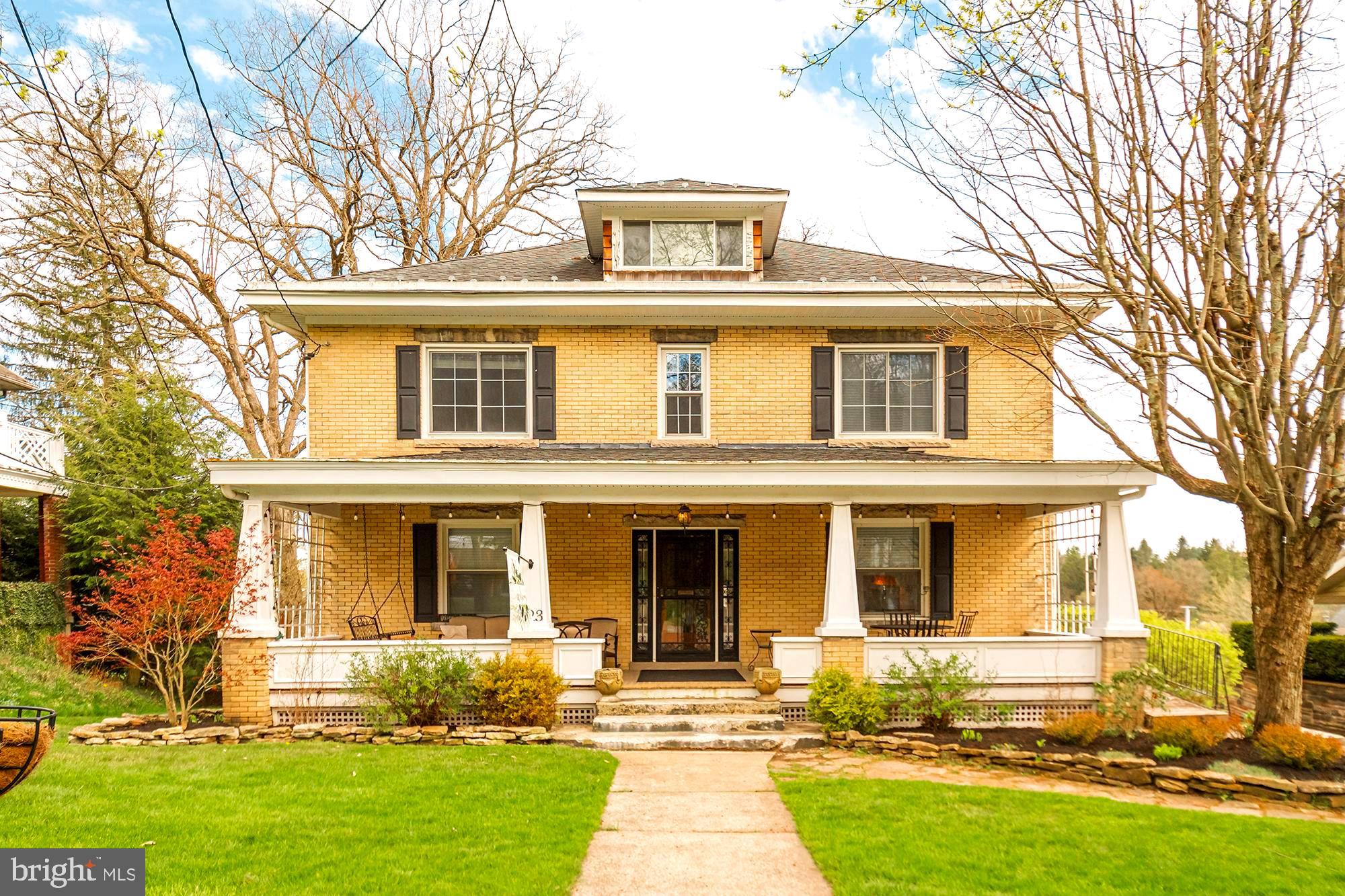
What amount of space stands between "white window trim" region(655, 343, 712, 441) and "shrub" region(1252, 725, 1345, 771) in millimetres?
7645

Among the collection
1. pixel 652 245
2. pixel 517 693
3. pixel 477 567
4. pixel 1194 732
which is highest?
pixel 652 245

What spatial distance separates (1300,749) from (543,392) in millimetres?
9955

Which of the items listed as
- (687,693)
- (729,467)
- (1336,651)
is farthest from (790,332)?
(1336,651)

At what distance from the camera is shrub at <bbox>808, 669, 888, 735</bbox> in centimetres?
1002

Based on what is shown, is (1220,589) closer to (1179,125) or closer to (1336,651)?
(1336,651)

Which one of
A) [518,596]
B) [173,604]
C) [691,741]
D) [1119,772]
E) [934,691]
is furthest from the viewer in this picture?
[173,604]

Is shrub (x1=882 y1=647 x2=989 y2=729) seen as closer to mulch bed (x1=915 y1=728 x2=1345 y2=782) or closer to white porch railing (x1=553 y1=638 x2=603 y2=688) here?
mulch bed (x1=915 y1=728 x2=1345 y2=782)

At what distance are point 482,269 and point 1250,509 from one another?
11.0 metres

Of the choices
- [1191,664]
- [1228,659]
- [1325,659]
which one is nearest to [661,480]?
[1191,664]

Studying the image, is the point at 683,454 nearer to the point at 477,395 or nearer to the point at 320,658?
the point at 477,395

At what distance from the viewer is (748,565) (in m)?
12.8

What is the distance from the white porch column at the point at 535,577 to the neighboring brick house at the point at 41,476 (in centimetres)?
1102

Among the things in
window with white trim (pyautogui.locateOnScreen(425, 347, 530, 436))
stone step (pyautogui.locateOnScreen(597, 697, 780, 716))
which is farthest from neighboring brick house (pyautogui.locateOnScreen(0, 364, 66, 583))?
stone step (pyautogui.locateOnScreen(597, 697, 780, 716))

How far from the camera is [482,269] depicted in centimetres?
1384
